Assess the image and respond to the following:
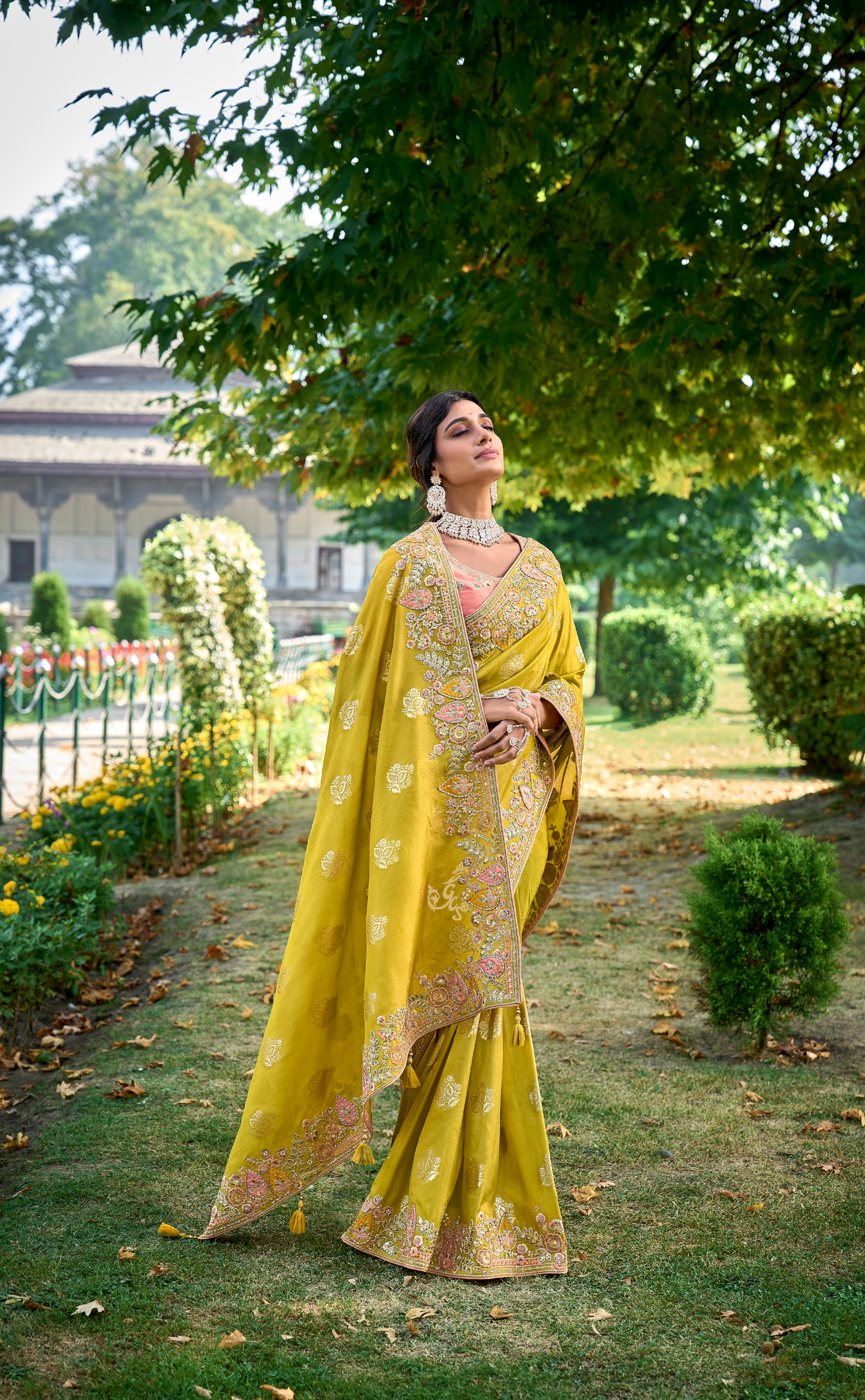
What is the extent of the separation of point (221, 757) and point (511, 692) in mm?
5904

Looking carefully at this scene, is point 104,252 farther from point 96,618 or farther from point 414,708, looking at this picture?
point 414,708

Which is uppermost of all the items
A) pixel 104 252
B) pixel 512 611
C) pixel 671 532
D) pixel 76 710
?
pixel 104 252

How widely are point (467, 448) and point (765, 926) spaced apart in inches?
89.2

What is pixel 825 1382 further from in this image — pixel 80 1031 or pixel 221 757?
pixel 221 757

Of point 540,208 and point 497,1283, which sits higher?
point 540,208

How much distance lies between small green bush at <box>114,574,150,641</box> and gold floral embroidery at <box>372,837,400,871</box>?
64.6 feet

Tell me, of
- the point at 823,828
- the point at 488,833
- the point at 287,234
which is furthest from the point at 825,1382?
the point at 287,234

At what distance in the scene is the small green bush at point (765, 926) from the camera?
13.5 feet

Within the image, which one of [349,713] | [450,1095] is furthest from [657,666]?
[450,1095]

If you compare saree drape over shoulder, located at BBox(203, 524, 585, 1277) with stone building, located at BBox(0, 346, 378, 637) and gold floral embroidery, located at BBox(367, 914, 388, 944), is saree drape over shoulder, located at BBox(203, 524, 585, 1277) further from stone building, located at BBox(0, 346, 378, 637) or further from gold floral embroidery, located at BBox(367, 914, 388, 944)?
stone building, located at BBox(0, 346, 378, 637)

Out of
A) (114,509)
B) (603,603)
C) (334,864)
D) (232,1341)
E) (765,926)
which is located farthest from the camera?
(114,509)

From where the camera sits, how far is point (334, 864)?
9.23ft

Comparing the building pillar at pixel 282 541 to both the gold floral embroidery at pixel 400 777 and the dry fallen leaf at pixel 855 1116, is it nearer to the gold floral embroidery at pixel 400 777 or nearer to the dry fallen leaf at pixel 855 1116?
the dry fallen leaf at pixel 855 1116

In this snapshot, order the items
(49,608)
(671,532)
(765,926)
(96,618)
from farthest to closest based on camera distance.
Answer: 1. (96,618)
2. (49,608)
3. (671,532)
4. (765,926)
